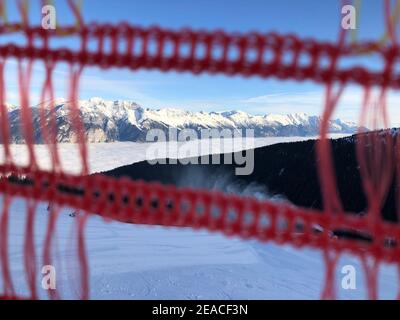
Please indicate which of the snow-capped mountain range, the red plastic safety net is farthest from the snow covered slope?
the red plastic safety net

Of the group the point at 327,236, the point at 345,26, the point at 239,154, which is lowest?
the point at 327,236

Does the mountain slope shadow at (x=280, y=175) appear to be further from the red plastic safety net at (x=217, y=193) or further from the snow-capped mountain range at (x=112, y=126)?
the red plastic safety net at (x=217, y=193)

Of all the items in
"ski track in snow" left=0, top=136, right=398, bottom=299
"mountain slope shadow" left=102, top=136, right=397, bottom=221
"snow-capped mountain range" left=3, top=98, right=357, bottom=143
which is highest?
"snow-capped mountain range" left=3, top=98, right=357, bottom=143

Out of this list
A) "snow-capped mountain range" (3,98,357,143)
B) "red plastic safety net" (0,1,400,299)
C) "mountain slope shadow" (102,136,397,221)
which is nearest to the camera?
"red plastic safety net" (0,1,400,299)

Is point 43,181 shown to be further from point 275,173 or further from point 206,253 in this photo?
point 206,253

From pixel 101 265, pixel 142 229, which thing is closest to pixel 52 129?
pixel 101 265

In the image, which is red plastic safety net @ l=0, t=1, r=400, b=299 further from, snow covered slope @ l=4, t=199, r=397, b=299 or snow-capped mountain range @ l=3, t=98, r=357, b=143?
snow covered slope @ l=4, t=199, r=397, b=299

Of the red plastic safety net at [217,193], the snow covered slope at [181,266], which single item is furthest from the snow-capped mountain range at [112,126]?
the snow covered slope at [181,266]
